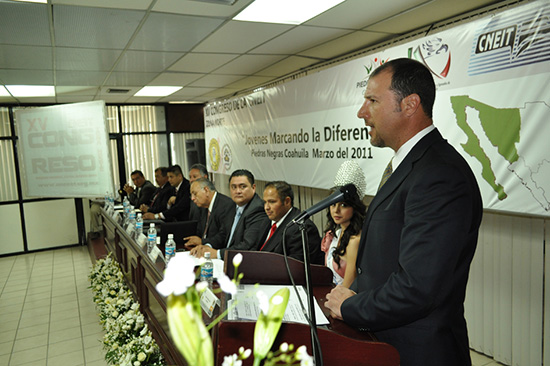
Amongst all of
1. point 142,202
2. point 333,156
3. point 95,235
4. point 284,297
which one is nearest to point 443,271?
point 284,297

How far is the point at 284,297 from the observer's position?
1.94 feet

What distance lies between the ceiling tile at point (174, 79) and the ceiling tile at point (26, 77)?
4.29 ft

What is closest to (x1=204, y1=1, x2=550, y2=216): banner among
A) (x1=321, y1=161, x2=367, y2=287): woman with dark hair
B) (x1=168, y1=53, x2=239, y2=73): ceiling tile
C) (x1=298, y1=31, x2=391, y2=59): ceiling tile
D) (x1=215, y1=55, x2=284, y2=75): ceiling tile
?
(x1=298, y1=31, x2=391, y2=59): ceiling tile

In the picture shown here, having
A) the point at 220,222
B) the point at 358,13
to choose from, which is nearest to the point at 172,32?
the point at 358,13

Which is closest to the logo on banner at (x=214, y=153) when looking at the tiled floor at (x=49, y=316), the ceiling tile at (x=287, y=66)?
the ceiling tile at (x=287, y=66)

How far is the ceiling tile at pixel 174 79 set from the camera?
16.8 feet

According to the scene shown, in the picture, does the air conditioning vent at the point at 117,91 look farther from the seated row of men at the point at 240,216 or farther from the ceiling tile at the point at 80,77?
the seated row of men at the point at 240,216

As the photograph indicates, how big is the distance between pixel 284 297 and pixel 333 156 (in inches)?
137

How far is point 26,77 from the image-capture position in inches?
188

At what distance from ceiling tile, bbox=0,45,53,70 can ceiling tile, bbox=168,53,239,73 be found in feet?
4.28

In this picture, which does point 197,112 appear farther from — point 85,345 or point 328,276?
point 328,276

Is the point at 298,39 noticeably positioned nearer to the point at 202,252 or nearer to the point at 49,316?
the point at 202,252

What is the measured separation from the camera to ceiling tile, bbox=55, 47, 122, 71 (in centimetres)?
367

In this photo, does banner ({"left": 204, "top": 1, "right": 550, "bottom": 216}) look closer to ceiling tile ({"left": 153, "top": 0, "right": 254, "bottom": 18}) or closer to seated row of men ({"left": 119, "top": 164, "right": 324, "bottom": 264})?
seated row of men ({"left": 119, "top": 164, "right": 324, "bottom": 264})
